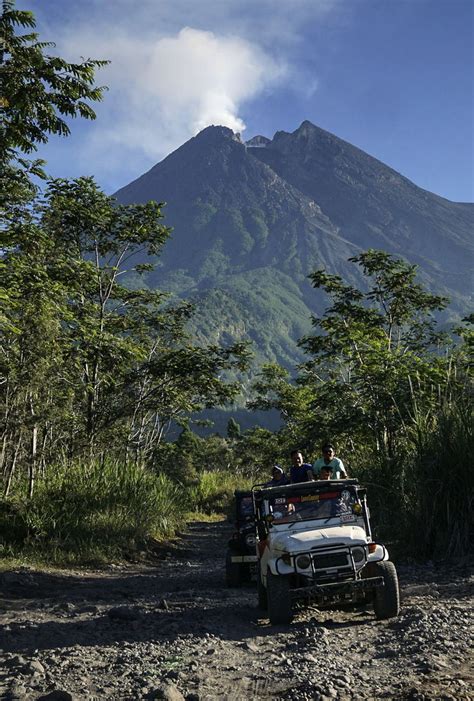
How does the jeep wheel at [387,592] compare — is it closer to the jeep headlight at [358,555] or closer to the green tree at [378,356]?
the jeep headlight at [358,555]

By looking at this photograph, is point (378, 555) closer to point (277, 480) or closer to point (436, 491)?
point (436, 491)

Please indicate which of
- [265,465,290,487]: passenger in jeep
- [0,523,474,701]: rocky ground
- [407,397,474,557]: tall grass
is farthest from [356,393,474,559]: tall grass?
[265,465,290,487]: passenger in jeep

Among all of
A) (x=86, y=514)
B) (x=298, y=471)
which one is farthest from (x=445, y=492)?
(x=86, y=514)

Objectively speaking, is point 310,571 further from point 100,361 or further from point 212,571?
point 100,361

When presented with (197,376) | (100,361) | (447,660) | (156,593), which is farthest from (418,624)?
(197,376)

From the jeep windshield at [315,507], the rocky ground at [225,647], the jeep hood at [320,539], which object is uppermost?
the jeep windshield at [315,507]

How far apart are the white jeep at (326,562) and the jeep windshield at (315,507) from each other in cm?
1

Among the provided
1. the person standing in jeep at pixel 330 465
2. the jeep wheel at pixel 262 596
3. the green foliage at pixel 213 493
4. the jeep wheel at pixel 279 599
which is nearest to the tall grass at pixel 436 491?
the person standing in jeep at pixel 330 465

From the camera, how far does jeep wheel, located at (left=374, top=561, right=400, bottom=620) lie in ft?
20.4

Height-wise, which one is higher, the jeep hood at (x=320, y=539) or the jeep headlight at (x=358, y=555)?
the jeep hood at (x=320, y=539)

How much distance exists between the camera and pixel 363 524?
22.9 feet

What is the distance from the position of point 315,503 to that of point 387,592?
1245mm

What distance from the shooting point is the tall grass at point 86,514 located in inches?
426

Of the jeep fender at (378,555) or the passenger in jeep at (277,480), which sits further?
→ the passenger in jeep at (277,480)
